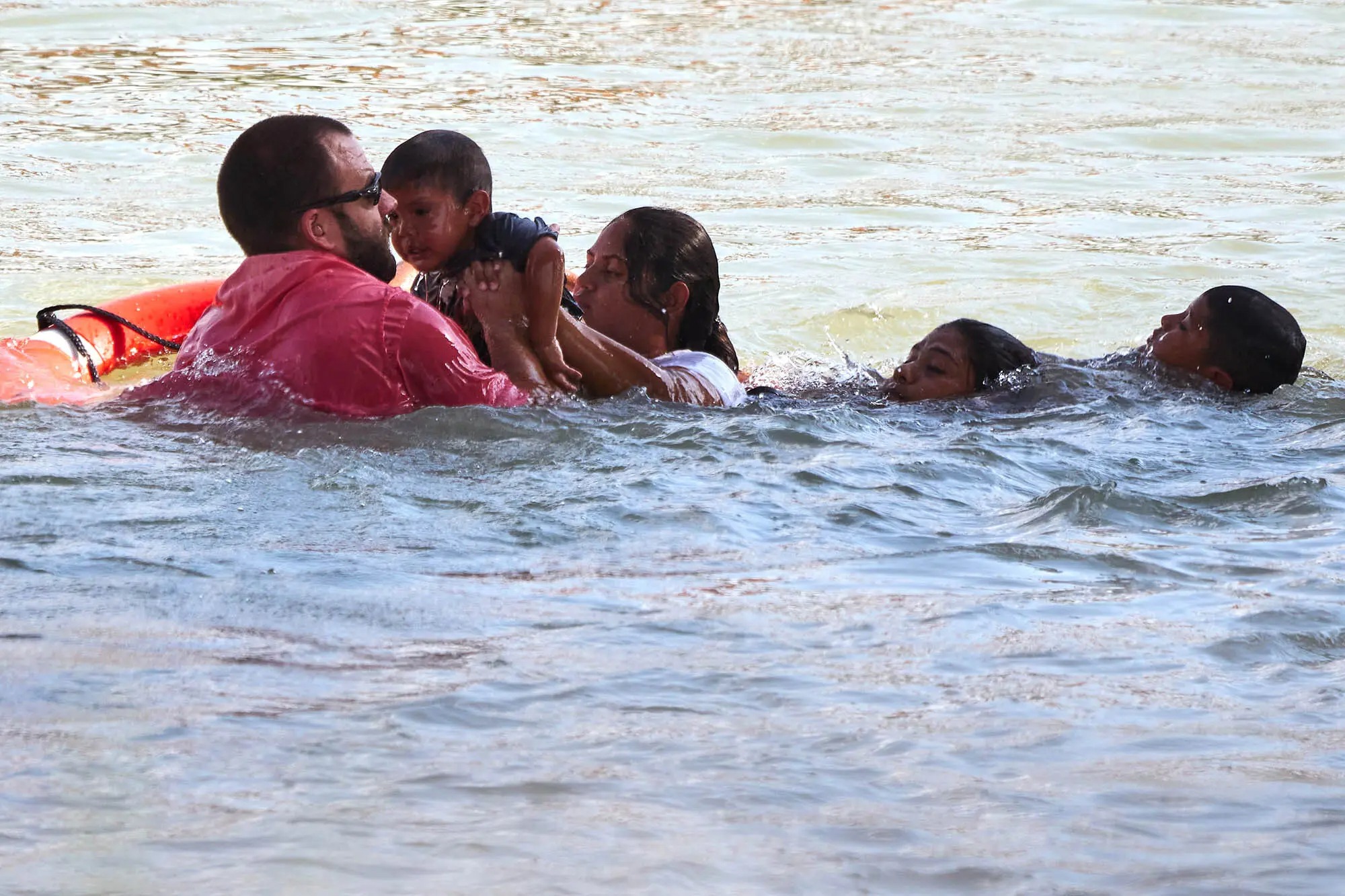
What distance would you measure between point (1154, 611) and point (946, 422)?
2.26 meters

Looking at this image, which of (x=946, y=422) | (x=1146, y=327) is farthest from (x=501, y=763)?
(x=1146, y=327)

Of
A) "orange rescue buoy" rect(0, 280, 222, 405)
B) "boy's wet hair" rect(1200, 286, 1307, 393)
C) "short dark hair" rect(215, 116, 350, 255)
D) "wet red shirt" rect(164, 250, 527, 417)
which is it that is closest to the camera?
"wet red shirt" rect(164, 250, 527, 417)

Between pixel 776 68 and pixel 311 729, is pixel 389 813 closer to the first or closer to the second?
pixel 311 729

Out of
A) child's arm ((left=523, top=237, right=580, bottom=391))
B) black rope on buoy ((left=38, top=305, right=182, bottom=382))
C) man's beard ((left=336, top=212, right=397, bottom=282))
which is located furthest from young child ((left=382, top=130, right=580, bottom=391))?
black rope on buoy ((left=38, top=305, right=182, bottom=382))

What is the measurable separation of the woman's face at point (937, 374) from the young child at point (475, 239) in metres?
1.52

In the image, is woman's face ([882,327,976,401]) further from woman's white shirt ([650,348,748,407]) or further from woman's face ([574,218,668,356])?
woman's face ([574,218,668,356])

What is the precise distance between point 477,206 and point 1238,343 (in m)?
3.05

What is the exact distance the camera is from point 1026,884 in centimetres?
264

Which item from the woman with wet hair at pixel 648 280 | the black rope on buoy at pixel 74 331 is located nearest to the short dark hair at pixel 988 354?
the woman with wet hair at pixel 648 280

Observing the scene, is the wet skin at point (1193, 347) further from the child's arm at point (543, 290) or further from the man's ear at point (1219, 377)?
the child's arm at point (543, 290)

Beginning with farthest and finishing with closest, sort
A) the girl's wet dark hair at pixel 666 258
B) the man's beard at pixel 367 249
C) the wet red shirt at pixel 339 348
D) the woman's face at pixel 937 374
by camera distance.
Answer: the woman's face at pixel 937 374, the girl's wet dark hair at pixel 666 258, the man's beard at pixel 367 249, the wet red shirt at pixel 339 348

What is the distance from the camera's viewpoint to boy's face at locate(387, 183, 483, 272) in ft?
17.9

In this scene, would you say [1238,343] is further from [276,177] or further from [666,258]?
[276,177]

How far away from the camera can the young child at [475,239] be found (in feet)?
17.7
